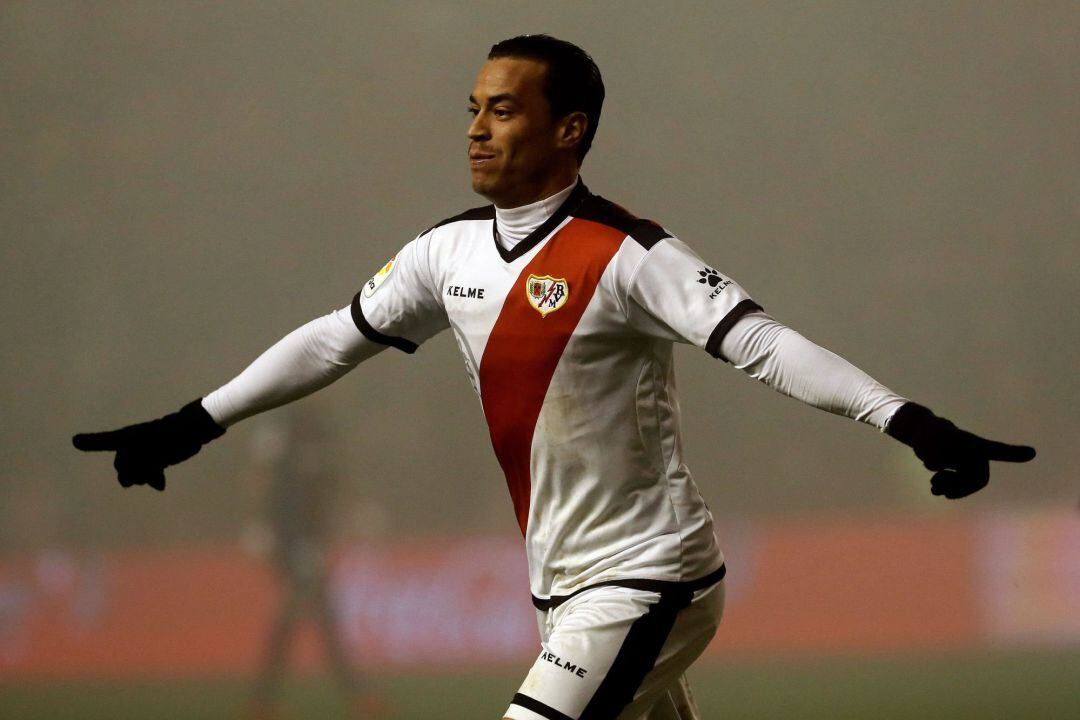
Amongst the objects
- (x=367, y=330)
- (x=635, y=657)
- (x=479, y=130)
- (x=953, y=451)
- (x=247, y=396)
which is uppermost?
(x=479, y=130)

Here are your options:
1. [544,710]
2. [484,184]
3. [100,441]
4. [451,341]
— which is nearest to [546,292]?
[484,184]

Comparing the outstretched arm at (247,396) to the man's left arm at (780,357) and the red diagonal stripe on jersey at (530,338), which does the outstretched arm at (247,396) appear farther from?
the man's left arm at (780,357)

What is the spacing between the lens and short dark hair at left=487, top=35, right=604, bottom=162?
9.48 ft

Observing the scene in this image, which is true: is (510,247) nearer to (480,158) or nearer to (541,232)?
(541,232)

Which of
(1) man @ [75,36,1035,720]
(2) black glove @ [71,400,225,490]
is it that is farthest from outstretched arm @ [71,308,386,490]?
(1) man @ [75,36,1035,720]

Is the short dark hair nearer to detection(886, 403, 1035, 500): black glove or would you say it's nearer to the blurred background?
detection(886, 403, 1035, 500): black glove

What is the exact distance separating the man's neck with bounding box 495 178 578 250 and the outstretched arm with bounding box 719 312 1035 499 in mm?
509

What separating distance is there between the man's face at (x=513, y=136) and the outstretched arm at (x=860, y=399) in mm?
576

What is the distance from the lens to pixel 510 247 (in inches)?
112

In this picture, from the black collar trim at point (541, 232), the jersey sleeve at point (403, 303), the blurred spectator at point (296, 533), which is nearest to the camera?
the black collar trim at point (541, 232)

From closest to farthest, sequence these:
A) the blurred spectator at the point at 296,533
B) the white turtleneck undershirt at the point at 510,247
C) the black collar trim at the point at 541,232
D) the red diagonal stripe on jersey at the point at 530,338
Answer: the white turtleneck undershirt at the point at 510,247
the red diagonal stripe on jersey at the point at 530,338
the black collar trim at the point at 541,232
the blurred spectator at the point at 296,533

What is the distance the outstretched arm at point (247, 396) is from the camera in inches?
122

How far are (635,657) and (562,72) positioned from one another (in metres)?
1.20

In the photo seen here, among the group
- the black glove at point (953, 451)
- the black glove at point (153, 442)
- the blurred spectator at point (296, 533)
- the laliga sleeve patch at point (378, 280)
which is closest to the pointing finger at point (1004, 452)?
the black glove at point (953, 451)
